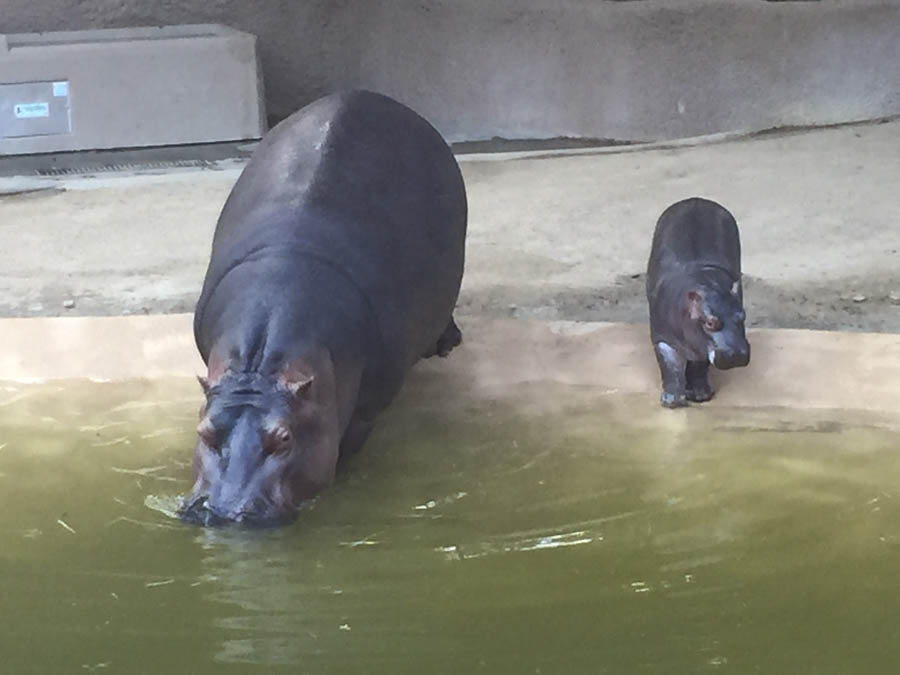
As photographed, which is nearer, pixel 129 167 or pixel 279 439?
pixel 279 439

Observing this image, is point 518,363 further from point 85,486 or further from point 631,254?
point 631,254

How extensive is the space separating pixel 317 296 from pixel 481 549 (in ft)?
2.35

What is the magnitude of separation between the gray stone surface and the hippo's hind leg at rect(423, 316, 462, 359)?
4580 mm

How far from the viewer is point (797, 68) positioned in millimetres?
7926

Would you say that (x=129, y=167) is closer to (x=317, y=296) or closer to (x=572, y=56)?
(x=572, y=56)

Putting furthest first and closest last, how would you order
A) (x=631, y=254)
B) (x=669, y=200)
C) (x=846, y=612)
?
1. (x=669, y=200)
2. (x=631, y=254)
3. (x=846, y=612)

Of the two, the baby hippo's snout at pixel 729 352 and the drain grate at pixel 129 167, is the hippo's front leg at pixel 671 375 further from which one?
the drain grate at pixel 129 167

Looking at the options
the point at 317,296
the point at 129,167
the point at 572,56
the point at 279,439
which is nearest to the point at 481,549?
the point at 279,439

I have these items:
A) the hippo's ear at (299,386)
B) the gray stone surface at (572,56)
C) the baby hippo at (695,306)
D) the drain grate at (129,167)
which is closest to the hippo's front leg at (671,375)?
the baby hippo at (695,306)

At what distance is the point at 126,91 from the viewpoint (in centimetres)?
757

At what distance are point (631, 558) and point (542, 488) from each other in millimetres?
418

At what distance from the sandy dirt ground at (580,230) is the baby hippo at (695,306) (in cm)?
72

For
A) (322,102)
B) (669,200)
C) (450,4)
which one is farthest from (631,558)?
(450,4)

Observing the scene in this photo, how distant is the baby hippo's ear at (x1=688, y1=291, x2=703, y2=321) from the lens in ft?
11.3
